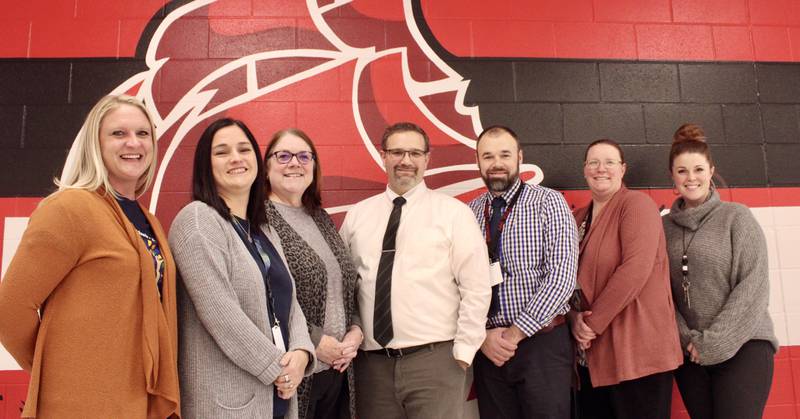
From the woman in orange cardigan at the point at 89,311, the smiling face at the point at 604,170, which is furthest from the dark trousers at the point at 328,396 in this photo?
the smiling face at the point at 604,170

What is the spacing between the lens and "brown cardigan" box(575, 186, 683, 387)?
88.0 inches

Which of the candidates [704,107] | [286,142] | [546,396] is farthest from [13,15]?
[704,107]

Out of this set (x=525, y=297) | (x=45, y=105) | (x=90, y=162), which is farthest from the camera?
(x=45, y=105)

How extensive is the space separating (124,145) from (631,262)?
6.43 feet

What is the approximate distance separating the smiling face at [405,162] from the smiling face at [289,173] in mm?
370

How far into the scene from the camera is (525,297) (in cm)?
225

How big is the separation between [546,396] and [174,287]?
4.82 feet

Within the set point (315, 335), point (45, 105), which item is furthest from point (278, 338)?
point (45, 105)

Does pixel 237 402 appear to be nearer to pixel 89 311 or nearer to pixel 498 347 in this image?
pixel 89 311

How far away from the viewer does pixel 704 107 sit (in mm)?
3090

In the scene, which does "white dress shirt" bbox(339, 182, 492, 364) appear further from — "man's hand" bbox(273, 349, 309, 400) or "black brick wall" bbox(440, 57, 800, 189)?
"black brick wall" bbox(440, 57, 800, 189)

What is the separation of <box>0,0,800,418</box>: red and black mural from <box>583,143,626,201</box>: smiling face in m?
0.41

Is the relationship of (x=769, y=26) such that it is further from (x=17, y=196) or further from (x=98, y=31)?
(x=17, y=196)

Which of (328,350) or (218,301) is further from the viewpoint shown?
(328,350)
